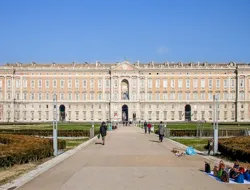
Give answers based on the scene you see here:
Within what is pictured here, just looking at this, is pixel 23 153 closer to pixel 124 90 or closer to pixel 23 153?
pixel 23 153

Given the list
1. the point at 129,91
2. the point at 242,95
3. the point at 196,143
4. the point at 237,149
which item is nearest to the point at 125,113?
the point at 129,91

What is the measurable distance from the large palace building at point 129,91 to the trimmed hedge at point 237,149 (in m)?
68.8

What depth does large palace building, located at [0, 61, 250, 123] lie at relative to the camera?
90.2m

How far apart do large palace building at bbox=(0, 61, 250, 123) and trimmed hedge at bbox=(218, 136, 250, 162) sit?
6878cm

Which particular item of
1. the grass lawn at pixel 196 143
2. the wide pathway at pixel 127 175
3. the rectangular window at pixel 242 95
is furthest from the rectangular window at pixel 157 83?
the wide pathway at pixel 127 175

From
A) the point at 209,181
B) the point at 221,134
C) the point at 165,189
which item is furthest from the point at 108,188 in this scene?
the point at 221,134

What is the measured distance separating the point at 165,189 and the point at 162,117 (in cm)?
8031

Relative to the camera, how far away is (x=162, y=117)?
91.7 metres

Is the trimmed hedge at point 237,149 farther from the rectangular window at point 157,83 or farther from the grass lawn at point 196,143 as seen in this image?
the rectangular window at point 157,83

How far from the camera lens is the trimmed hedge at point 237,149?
17750 mm

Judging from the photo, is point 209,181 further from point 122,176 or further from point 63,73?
point 63,73

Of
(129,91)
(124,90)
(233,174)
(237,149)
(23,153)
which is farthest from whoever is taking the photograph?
(124,90)

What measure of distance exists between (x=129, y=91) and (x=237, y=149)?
7272 cm

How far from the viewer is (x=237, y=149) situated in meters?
18.8
